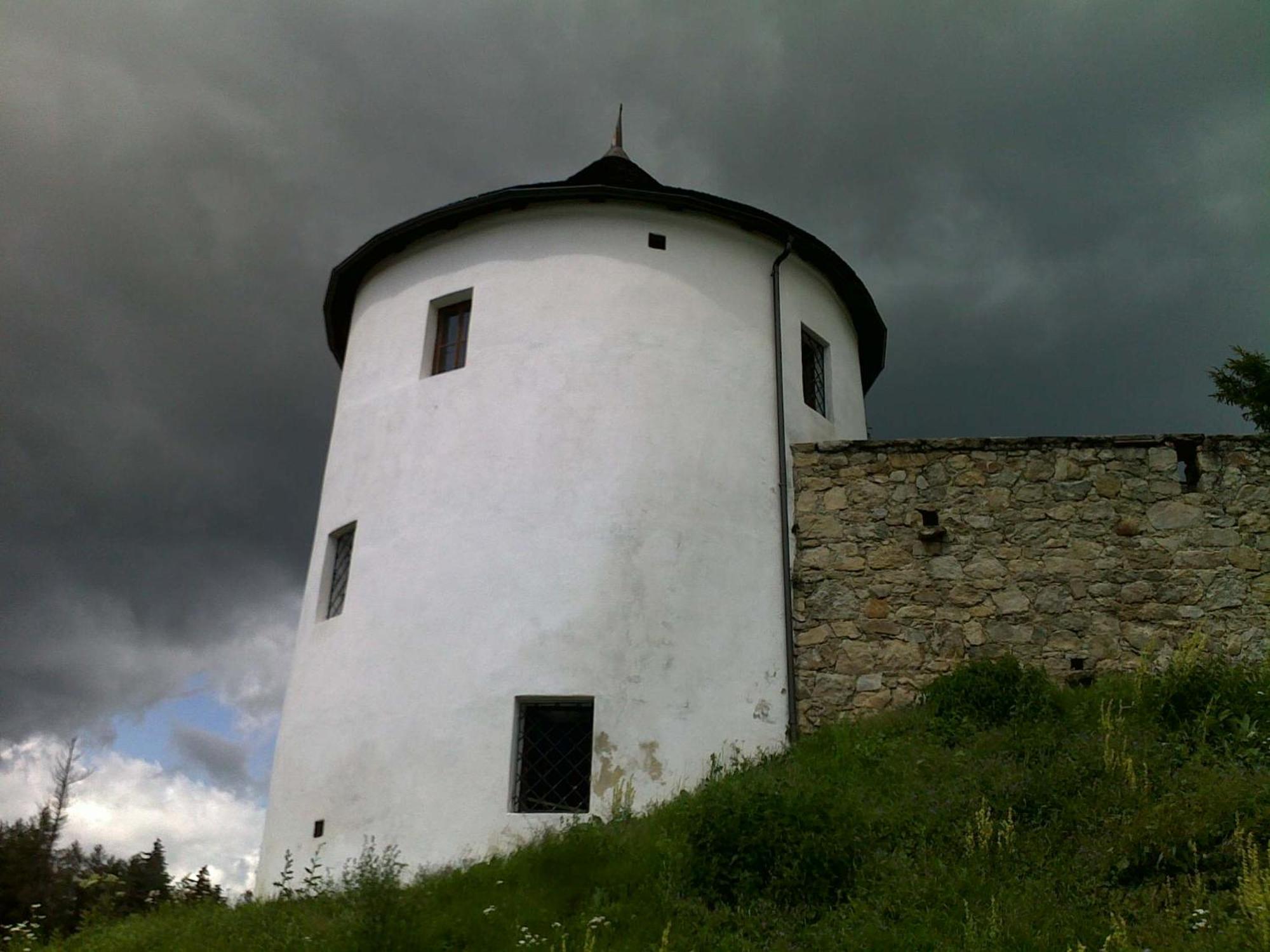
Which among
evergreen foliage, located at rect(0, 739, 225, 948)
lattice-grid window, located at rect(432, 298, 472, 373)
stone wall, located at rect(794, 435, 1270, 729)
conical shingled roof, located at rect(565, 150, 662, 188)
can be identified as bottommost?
evergreen foliage, located at rect(0, 739, 225, 948)

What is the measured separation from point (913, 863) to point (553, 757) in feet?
12.8

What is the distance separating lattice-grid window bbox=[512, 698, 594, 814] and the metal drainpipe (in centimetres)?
216

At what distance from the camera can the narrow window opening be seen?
1180 cm

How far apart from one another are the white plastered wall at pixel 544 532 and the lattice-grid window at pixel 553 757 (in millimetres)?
167

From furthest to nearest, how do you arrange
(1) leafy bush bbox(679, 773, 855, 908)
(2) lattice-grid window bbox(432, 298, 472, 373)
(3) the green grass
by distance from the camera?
1. (2) lattice-grid window bbox(432, 298, 472, 373)
2. (1) leafy bush bbox(679, 773, 855, 908)
3. (3) the green grass

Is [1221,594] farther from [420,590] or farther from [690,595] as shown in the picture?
[420,590]

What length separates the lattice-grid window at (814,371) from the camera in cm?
1365

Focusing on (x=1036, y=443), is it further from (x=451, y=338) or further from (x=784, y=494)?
(x=451, y=338)

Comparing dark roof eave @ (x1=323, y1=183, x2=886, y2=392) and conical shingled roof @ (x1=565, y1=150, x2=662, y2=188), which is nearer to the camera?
dark roof eave @ (x1=323, y1=183, x2=886, y2=392)

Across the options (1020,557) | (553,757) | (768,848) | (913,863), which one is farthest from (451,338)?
(913,863)

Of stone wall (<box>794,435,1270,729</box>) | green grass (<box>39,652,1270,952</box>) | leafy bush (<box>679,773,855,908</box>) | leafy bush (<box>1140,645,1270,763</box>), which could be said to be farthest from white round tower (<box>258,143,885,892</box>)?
leafy bush (<box>1140,645,1270,763</box>)

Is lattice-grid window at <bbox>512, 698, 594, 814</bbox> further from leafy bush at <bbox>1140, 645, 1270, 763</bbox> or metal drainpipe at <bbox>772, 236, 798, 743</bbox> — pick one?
leafy bush at <bbox>1140, 645, 1270, 763</bbox>

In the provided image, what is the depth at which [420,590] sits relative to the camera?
11094 millimetres

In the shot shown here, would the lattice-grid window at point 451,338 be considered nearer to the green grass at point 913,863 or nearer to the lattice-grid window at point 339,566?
the lattice-grid window at point 339,566
